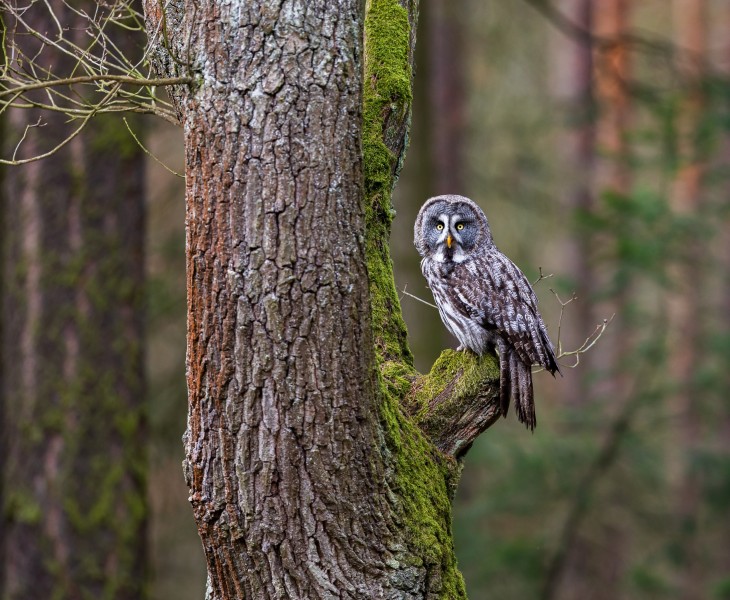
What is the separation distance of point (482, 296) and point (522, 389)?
0.60 m

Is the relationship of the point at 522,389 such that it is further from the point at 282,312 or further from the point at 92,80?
the point at 92,80

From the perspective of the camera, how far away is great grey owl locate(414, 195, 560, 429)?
4.03 metres

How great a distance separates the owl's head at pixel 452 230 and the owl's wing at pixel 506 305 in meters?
0.12

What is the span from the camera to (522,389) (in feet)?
13.0

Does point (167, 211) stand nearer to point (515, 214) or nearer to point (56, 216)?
point (56, 216)

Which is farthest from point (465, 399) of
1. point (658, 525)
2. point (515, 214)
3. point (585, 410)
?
point (515, 214)

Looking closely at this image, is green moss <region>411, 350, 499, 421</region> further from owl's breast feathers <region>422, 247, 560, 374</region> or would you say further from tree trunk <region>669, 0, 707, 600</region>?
tree trunk <region>669, 0, 707, 600</region>

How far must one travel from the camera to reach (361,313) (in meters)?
3.08

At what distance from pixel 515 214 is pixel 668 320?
4.05 meters

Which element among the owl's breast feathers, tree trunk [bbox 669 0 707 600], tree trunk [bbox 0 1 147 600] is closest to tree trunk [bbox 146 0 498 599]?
the owl's breast feathers

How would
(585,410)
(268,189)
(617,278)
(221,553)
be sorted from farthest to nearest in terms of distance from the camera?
1. (585,410)
2. (617,278)
3. (221,553)
4. (268,189)

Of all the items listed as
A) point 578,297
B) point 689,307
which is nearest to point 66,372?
point 578,297

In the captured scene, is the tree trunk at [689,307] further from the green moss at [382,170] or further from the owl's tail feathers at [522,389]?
the owl's tail feathers at [522,389]

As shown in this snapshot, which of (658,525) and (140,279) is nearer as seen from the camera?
(140,279)
